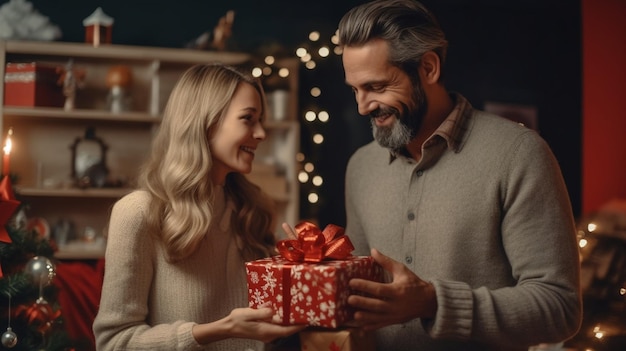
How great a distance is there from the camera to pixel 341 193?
5027 mm

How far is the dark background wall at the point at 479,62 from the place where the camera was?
5012 mm

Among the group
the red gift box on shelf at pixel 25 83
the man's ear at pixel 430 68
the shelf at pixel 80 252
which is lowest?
the shelf at pixel 80 252

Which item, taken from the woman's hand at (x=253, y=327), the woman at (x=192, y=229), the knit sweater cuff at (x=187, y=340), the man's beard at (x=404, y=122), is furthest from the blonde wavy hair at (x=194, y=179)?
the man's beard at (x=404, y=122)

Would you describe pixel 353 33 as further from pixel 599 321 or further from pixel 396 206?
pixel 599 321

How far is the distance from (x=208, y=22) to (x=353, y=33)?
3276 mm

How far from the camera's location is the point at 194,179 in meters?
1.95

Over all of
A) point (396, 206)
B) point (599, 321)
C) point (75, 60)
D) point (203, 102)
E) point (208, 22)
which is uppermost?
point (208, 22)

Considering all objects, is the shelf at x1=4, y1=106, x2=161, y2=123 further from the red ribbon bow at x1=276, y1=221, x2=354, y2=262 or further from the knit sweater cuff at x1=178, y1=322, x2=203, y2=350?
the red ribbon bow at x1=276, y1=221, x2=354, y2=262

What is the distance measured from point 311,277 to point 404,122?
551mm

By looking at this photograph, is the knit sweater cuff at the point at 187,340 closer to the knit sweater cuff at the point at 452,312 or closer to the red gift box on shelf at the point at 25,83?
the knit sweater cuff at the point at 452,312

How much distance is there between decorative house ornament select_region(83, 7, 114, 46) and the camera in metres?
4.44

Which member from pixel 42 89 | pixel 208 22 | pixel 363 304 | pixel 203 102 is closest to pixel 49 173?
pixel 42 89

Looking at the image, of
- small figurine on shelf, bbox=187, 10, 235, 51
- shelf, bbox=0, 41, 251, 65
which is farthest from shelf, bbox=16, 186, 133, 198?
small figurine on shelf, bbox=187, 10, 235, 51

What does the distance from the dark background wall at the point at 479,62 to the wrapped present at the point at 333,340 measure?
3437 millimetres
